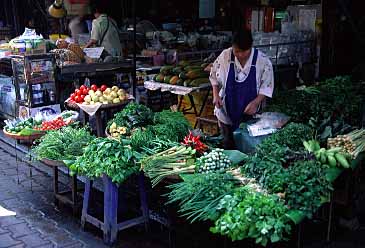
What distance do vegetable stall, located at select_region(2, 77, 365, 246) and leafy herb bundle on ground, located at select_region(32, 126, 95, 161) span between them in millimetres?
10

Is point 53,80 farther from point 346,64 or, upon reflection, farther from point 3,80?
point 346,64

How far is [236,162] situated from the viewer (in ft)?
13.5

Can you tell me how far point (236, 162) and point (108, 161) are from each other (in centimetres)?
115

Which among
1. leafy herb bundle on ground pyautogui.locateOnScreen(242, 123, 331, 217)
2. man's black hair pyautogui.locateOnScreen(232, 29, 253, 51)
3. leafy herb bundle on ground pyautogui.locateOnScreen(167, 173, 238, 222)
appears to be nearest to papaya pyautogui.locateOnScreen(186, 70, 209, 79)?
man's black hair pyautogui.locateOnScreen(232, 29, 253, 51)

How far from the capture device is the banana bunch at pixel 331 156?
12.5 feet

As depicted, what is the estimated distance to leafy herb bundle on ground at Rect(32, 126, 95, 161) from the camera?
16.0 ft

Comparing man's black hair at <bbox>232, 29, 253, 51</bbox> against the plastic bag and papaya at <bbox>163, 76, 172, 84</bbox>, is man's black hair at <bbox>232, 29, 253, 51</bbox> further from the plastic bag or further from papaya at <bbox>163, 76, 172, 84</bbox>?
papaya at <bbox>163, 76, 172, 84</bbox>

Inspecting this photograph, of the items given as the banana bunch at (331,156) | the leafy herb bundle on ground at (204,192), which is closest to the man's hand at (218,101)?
the banana bunch at (331,156)

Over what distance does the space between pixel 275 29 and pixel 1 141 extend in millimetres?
5941

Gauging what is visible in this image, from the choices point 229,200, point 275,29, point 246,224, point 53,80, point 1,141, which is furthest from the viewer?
point 275,29

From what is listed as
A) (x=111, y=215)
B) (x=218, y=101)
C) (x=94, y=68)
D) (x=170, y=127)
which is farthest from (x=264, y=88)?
(x=94, y=68)

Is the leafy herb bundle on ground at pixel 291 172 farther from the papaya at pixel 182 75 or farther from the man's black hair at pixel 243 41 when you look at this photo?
the papaya at pixel 182 75

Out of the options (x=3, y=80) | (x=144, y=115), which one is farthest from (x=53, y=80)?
(x=144, y=115)

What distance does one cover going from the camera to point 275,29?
9.88 metres
